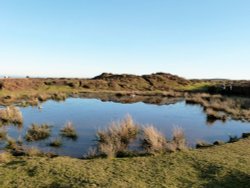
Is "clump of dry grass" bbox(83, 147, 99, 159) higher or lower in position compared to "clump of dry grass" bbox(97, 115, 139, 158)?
lower

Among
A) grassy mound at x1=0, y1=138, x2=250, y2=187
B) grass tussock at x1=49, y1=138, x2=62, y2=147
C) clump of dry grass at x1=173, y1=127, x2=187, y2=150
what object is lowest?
grass tussock at x1=49, y1=138, x2=62, y2=147

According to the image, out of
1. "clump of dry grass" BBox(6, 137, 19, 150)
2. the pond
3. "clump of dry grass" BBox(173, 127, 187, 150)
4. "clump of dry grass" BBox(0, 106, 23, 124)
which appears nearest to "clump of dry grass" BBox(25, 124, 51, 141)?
the pond

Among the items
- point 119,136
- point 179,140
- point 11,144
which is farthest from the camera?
point 119,136

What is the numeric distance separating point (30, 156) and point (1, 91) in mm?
32839

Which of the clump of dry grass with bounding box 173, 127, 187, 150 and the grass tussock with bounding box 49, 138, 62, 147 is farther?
the grass tussock with bounding box 49, 138, 62, 147

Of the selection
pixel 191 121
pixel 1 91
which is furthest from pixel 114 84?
pixel 191 121

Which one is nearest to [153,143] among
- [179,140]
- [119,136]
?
[179,140]

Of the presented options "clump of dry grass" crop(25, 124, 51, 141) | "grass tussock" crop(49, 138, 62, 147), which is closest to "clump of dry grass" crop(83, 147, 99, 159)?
"grass tussock" crop(49, 138, 62, 147)

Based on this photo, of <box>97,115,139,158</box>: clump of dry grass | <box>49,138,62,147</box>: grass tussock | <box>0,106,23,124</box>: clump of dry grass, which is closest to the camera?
<box>97,115,139,158</box>: clump of dry grass

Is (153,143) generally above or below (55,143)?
above

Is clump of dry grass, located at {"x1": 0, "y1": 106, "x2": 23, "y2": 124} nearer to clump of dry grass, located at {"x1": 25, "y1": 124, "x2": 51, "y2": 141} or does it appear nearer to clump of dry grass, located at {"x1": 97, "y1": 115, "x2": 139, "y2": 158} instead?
clump of dry grass, located at {"x1": 25, "y1": 124, "x2": 51, "y2": 141}

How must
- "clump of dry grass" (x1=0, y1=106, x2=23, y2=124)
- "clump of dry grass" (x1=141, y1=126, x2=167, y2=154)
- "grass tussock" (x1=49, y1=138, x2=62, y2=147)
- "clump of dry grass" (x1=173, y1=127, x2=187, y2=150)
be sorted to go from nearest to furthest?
"clump of dry grass" (x1=141, y1=126, x2=167, y2=154)
"clump of dry grass" (x1=173, y1=127, x2=187, y2=150)
"grass tussock" (x1=49, y1=138, x2=62, y2=147)
"clump of dry grass" (x1=0, y1=106, x2=23, y2=124)

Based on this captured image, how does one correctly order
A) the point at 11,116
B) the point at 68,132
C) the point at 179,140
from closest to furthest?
the point at 179,140 → the point at 68,132 → the point at 11,116

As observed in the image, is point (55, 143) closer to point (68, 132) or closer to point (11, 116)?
point (68, 132)
